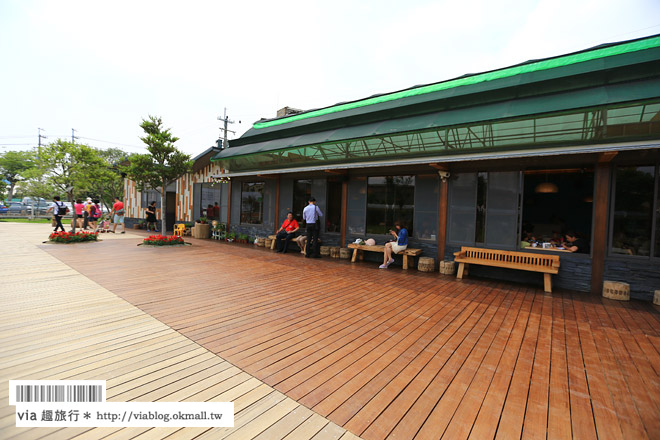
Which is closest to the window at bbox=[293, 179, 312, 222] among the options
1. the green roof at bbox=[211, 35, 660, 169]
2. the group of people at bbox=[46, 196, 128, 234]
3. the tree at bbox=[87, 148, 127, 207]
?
the green roof at bbox=[211, 35, 660, 169]

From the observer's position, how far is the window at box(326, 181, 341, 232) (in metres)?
8.84

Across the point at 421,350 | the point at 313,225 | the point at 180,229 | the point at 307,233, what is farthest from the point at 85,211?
the point at 421,350

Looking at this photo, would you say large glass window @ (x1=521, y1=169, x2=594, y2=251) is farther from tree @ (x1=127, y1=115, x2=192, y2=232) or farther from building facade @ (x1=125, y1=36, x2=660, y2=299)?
tree @ (x1=127, y1=115, x2=192, y2=232)

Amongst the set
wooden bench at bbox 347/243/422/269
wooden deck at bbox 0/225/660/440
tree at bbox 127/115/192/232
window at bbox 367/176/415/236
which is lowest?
wooden deck at bbox 0/225/660/440

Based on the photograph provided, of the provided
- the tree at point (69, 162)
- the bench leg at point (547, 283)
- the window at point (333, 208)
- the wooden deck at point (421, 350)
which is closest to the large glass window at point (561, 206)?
the bench leg at point (547, 283)

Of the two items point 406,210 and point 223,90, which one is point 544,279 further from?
point 223,90

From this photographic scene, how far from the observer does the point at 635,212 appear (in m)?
4.91

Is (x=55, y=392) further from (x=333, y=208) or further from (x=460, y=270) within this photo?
(x=333, y=208)

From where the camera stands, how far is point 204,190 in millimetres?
13344

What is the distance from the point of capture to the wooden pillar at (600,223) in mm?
5051

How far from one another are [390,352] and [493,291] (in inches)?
138

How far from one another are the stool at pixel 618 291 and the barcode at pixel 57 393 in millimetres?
7120

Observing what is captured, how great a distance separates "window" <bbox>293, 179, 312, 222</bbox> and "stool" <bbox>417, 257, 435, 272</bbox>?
445cm

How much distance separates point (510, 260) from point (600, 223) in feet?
5.31
